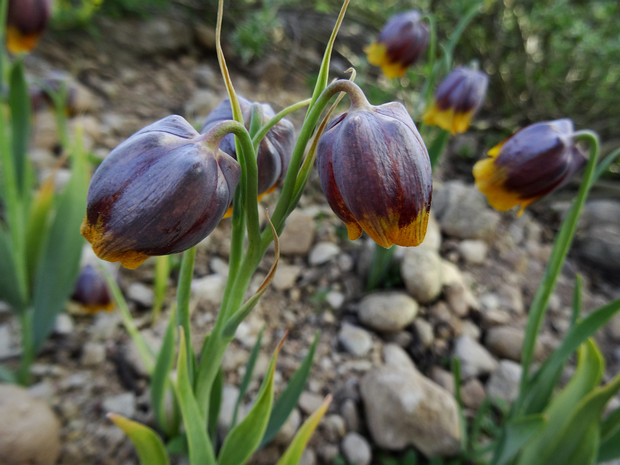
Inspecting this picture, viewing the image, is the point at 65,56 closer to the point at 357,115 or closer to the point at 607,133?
the point at 357,115

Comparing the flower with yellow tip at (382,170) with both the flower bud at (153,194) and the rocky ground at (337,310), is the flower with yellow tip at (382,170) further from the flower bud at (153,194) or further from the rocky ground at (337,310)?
the rocky ground at (337,310)

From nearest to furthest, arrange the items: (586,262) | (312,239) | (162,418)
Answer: (162,418), (312,239), (586,262)

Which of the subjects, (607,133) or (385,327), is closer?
(385,327)

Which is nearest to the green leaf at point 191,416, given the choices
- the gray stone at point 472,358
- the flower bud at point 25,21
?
the gray stone at point 472,358

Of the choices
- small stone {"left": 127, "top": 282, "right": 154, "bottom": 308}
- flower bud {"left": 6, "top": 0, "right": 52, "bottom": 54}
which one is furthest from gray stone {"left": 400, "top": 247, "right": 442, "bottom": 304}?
flower bud {"left": 6, "top": 0, "right": 52, "bottom": 54}

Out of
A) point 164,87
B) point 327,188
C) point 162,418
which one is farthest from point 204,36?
point 327,188

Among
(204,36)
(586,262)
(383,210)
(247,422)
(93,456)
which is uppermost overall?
(204,36)

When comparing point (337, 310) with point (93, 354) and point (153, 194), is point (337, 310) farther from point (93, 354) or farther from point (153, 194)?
point (153, 194)

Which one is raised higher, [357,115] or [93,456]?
[357,115]
